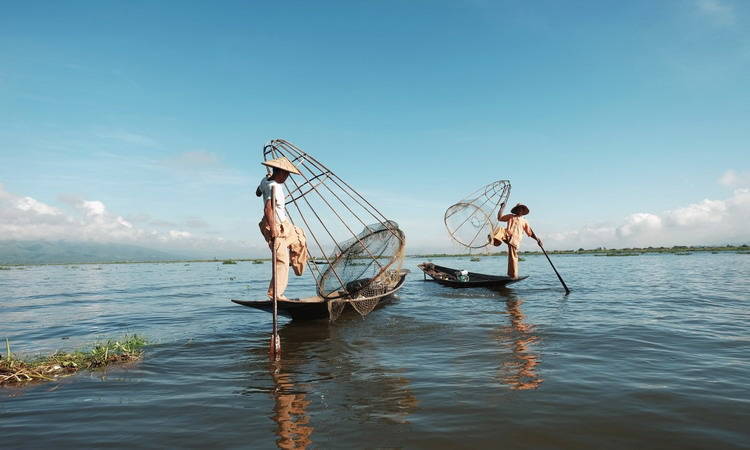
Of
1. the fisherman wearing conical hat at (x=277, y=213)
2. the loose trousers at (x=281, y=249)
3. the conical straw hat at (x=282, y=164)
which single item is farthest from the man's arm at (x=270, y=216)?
the conical straw hat at (x=282, y=164)

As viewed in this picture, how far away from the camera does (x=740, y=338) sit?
6.36 m

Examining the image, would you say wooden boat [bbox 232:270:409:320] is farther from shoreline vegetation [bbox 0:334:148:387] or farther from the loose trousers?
shoreline vegetation [bbox 0:334:148:387]

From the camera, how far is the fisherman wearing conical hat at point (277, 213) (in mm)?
7125

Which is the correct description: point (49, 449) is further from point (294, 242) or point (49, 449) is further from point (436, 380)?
point (294, 242)

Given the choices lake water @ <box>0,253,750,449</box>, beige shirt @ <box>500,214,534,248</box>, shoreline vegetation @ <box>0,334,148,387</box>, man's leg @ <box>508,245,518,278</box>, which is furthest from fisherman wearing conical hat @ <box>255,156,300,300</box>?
man's leg @ <box>508,245,518,278</box>

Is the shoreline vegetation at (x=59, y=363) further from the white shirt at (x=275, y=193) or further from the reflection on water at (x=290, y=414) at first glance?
the white shirt at (x=275, y=193)

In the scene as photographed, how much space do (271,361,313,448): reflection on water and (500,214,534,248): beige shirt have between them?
1043cm

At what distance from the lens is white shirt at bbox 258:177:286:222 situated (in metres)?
7.18

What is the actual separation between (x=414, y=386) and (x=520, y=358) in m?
1.79

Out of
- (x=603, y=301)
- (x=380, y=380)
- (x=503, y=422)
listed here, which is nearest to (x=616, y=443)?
(x=503, y=422)

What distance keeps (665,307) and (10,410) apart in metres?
12.0

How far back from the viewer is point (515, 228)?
13.8 meters

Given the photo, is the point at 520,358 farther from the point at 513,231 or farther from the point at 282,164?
the point at 513,231

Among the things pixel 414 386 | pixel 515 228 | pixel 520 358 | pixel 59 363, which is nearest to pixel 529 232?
pixel 515 228
